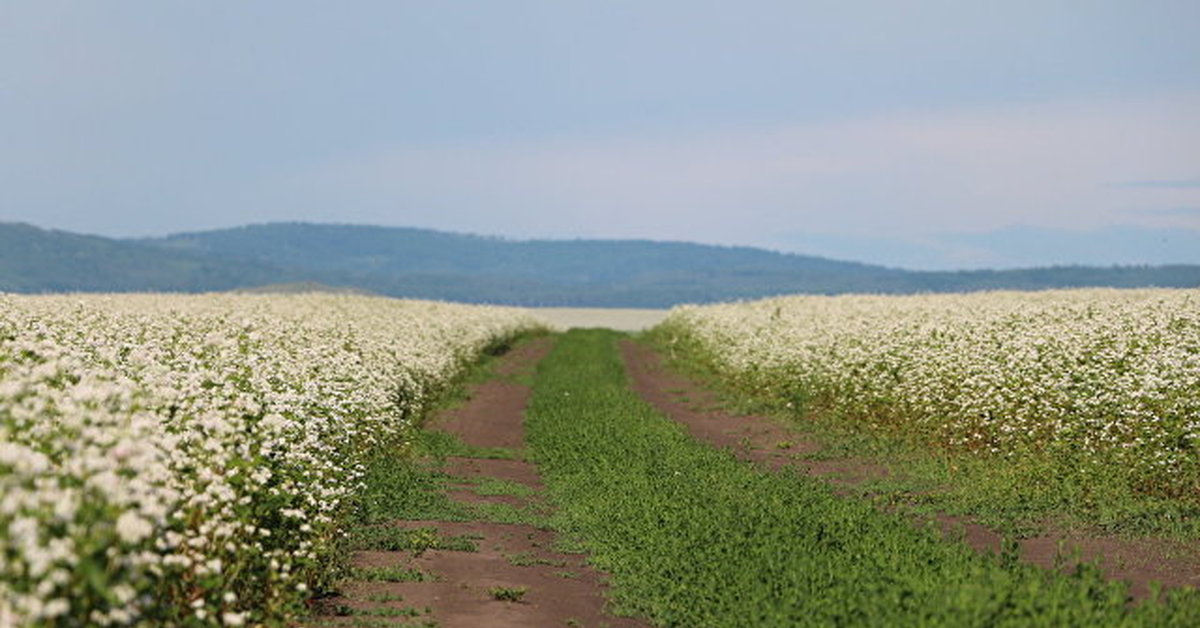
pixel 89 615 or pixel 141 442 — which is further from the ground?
pixel 141 442

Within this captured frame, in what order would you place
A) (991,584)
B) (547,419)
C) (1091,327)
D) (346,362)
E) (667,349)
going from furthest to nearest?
(667,349) < (547,419) < (1091,327) < (346,362) < (991,584)

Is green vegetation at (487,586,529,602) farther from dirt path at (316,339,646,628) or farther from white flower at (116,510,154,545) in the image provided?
white flower at (116,510,154,545)

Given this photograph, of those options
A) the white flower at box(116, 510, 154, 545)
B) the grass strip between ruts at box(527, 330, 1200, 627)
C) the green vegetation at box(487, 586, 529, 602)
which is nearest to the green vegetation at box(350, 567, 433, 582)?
the green vegetation at box(487, 586, 529, 602)

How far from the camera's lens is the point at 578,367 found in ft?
155

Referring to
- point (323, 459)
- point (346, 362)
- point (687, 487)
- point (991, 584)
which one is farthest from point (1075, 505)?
point (346, 362)

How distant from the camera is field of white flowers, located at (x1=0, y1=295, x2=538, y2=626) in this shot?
6.75m

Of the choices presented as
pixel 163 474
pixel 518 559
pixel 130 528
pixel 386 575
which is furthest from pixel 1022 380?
pixel 130 528

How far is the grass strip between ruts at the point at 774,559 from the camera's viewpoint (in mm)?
10727

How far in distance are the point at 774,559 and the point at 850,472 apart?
902 centimetres

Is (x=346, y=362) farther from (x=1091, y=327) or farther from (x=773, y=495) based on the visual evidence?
(x=1091, y=327)

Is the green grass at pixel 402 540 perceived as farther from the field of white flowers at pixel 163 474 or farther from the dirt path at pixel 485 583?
the field of white flowers at pixel 163 474

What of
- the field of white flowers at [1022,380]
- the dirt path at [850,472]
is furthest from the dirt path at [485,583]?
the field of white flowers at [1022,380]

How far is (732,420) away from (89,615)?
2555 centimetres

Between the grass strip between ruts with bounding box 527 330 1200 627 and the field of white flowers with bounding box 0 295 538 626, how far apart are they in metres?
3.72
